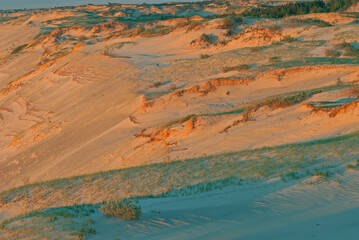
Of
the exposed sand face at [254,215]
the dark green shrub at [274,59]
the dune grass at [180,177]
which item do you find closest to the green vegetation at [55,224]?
the dune grass at [180,177]

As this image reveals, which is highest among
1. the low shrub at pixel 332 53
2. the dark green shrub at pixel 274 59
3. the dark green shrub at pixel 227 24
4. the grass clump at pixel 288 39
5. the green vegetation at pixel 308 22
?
the dark green shrub at pixel 227 24

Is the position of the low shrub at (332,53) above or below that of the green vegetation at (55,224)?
above

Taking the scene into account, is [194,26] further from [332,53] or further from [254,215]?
[254,215]

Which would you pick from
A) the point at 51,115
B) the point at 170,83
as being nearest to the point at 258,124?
the point at 170,83

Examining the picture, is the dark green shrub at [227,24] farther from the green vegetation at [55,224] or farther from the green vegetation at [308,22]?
the green vegetation at [55,224]

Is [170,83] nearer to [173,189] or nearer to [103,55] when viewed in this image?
[103,55]
